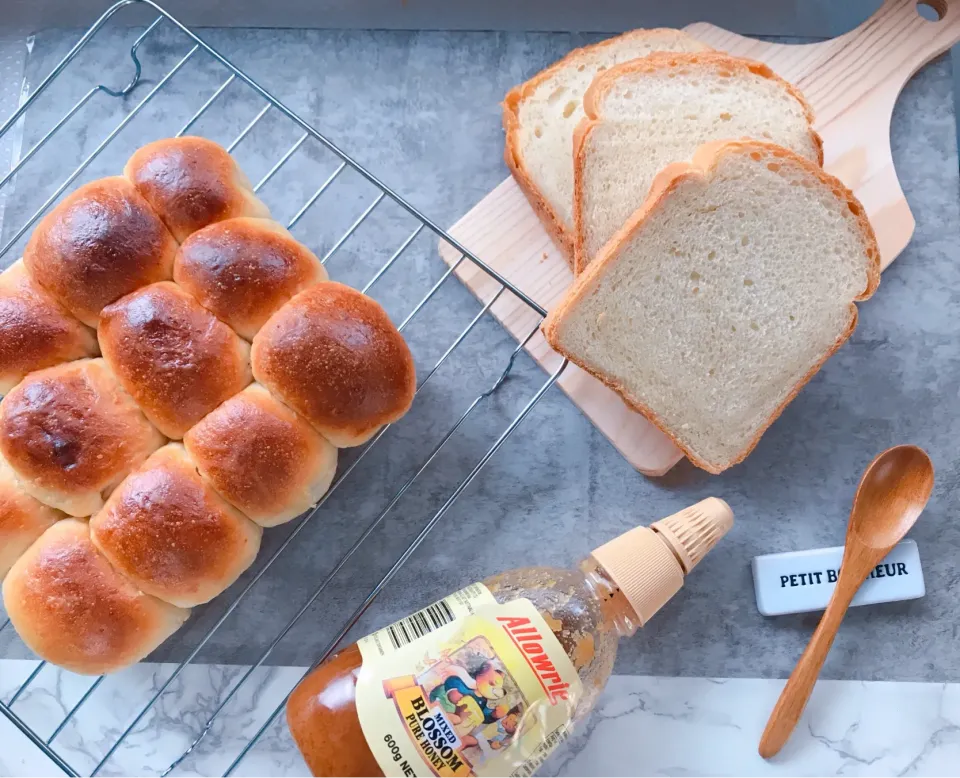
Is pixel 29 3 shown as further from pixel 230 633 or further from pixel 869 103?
pixel 869 103

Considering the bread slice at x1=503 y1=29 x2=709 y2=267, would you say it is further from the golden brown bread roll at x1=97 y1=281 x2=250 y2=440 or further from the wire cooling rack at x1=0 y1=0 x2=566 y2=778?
the golden brown bread roll at x1=97 y1=281 x2=250 y2=440

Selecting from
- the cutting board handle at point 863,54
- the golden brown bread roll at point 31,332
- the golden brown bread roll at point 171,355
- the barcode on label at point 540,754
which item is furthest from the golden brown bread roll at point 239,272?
the cutting board handle at point 863,54

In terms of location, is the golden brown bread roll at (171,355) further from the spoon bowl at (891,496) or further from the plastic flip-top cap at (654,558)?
the spoon bowl at (891,496)

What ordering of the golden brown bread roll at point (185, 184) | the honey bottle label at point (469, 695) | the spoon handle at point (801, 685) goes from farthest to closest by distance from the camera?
the spoon handle at point (801, 685) < the golden brown bread roll at point (185, 184) < the honey bottle label at point (469, 695)

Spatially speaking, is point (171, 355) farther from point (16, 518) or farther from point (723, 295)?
point (723, 295)

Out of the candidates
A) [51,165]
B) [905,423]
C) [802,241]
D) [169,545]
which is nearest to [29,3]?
[51,165]
